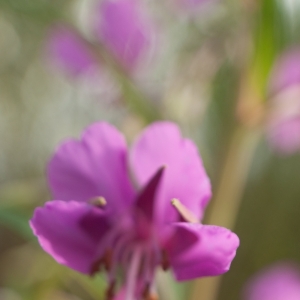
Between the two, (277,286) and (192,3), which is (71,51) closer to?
(192,3)

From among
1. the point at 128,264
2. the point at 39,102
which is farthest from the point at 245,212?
the point at 128,264

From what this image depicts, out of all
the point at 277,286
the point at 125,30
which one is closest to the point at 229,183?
the point at 125,30

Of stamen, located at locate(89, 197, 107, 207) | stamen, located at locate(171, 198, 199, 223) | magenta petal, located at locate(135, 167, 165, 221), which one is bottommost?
stamen, located at locate(89, 197, 107, 207)

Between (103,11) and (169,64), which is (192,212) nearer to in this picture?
(103,11)

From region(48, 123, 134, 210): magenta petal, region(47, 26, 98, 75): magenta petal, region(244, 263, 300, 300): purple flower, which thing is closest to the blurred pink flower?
region(47, 26, 98, 75): magenta petal

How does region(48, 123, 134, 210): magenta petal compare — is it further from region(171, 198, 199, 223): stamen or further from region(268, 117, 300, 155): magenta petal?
region(268, 117, 300, 155): magenta petal

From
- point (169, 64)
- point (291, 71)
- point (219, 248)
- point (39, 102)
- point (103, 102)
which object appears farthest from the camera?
point (39, 102)

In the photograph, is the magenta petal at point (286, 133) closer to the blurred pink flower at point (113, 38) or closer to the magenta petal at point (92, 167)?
the blurred pink flower at point (113, 38)
